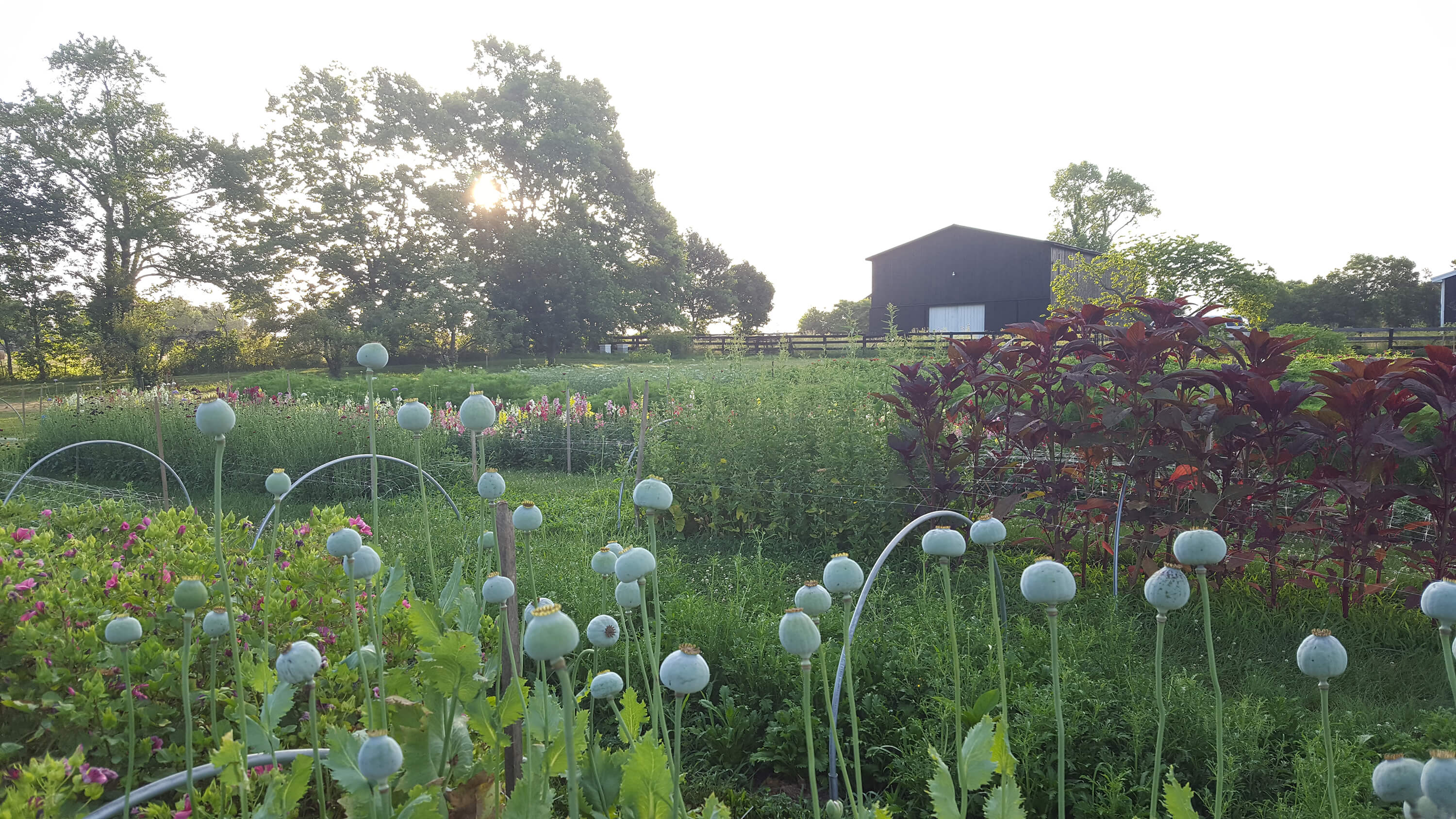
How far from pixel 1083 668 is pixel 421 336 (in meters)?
21.3

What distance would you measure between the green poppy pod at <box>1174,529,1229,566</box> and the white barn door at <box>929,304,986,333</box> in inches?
971

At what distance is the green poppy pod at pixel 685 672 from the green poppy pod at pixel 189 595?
2.14 ft

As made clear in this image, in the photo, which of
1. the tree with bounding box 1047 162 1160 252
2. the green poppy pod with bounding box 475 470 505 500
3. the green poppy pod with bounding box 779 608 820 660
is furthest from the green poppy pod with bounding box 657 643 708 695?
the tree with bounding box 1047 162 1160 252

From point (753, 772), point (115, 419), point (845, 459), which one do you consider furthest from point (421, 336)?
point (753, 772)

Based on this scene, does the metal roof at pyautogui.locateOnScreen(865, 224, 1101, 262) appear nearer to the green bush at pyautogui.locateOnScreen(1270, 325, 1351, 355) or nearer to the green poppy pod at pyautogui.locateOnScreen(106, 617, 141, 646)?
the green bush at pyautogui.locateOnScreen(1270, 325, 1351, 355)

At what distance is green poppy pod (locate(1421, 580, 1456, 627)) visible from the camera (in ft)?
2.61

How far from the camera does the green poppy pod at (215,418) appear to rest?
3.64 feet

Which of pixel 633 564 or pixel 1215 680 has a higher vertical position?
pixel 633 564

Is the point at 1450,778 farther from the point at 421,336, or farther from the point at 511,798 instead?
the point at 421,336

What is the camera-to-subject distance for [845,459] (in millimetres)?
4324

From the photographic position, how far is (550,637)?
0.85 meters

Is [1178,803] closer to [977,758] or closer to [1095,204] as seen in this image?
[977,758]

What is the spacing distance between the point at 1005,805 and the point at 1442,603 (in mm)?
572

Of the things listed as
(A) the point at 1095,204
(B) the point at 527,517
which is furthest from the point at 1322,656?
(A) the point at 1095,204
